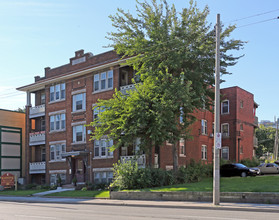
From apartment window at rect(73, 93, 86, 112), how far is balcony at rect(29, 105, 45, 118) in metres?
→ 5.51

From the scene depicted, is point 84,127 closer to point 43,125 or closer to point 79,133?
point 79,133

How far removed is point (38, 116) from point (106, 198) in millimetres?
19533

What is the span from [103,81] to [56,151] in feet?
32.6

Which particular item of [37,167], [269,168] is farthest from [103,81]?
[269,168]

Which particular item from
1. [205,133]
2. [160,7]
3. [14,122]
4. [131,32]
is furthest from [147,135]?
[14,122]

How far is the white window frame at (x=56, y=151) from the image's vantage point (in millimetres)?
37031

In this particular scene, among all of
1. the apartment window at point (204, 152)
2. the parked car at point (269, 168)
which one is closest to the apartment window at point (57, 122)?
the apartment window at point (204, 152)

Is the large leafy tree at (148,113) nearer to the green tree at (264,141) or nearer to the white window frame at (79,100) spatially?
the white window frame at (79,100)

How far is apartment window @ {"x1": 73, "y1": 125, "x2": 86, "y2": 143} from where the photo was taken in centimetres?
3506

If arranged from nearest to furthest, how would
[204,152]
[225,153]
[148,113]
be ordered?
1. [148,113]
2. [204,152]
3. [225,153]

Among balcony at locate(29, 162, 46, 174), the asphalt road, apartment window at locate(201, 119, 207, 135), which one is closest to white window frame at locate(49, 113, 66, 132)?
balcony at locate(29, 162, 46, 174)

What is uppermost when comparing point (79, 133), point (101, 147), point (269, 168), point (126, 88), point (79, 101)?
point (126, 88)

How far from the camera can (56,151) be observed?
3772cm

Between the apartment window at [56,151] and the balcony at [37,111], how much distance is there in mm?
4332
